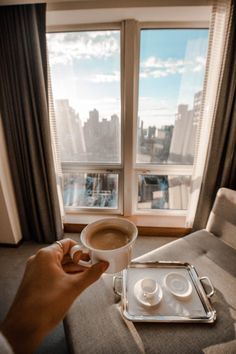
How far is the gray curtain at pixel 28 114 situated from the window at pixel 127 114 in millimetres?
318

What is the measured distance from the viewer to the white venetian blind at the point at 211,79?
133cm

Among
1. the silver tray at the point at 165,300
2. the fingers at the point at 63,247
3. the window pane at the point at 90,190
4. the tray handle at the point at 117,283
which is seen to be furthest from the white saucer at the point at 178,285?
the window pane at the point at 90,190

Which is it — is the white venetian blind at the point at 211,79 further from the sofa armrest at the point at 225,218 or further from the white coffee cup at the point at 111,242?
the white coffee cup at the point at 111,242

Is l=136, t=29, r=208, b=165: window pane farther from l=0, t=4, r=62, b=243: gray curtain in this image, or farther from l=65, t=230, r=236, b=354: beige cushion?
l=65, t=230, r=236, b=354: beige cushion

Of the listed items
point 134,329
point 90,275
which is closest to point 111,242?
point 90,275

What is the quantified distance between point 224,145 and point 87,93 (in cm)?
131

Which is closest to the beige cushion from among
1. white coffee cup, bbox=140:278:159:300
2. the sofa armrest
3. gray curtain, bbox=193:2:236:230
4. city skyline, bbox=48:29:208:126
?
white coffee cup, bbox=140:278:159:300

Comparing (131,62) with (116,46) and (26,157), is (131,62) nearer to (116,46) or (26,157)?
(116,46)

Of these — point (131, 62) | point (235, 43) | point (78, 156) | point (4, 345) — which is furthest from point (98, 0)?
point (4, 345)

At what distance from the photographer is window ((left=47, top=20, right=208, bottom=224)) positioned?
165 cm

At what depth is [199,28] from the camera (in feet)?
5.20

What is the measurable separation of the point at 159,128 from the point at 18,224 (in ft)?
5.61

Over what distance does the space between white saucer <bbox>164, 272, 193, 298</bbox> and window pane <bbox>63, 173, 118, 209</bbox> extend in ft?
3.82

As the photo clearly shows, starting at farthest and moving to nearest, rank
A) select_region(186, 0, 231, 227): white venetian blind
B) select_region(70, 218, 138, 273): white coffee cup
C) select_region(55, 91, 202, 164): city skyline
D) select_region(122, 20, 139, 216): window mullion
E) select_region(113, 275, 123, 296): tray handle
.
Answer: select_region(55, 91, 202, 164): city skyline → select_region(122, 20, 139, 216): window mullion → select_region(186, 0, 231, 227): white venetian blind → select_region(113, 275, 123, 296): tray handle → select_region(70, 218, 138, 273): white coffee cup
